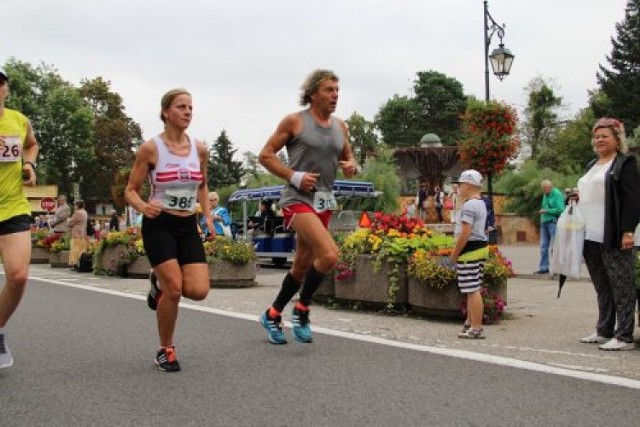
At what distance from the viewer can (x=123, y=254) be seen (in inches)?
611

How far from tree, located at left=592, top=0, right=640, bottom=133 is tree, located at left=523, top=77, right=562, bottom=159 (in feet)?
10.6

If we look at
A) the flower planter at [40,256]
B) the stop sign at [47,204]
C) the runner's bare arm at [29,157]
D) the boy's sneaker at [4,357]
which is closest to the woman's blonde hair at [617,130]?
the runner's bare arm at [29,157]

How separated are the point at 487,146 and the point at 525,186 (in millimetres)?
21045

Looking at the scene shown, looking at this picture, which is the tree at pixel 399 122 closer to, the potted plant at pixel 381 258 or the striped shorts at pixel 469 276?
the potted plant at pixel 381 258

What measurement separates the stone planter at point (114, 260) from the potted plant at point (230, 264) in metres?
2.91

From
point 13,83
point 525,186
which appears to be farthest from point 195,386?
point 13,83

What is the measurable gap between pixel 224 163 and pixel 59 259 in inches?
2668

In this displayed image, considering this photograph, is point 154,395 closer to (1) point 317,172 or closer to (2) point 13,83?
(1) point 317,172

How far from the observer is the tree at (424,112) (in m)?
83.4

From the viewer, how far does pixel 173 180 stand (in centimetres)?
538

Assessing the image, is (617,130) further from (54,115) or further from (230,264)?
(54,115)

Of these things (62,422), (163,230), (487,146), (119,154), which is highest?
(119,154)

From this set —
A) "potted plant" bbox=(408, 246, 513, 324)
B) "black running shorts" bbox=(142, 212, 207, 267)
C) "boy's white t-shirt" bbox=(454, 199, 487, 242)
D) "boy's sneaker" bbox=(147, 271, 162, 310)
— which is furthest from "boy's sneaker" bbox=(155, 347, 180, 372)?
"potted plant" bbox=(408, 246, 513, 324)

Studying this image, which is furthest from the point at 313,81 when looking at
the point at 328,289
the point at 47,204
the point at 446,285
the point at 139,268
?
the point at 47,204
